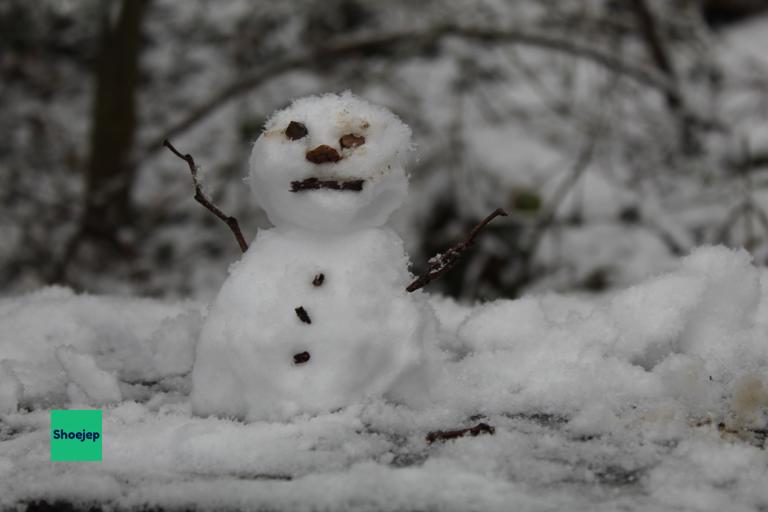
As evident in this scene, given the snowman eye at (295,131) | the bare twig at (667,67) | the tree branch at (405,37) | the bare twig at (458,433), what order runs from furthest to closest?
the bare twig at (667,67) < the tree branch at (405,37) < the snowman eye at (295,131) < the bare twig at (458,433)

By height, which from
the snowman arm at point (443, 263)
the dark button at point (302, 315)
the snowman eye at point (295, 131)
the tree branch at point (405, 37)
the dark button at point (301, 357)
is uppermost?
the tree branch at point (405, 37)

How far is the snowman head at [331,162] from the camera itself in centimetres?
132

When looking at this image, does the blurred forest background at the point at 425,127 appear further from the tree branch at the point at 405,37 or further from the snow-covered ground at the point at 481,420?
the snow-covered ground at the point at 481,420

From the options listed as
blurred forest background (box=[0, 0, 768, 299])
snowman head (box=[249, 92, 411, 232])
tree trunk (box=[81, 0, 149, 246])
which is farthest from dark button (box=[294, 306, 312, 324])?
tree trunk (box=[81, 0, 149, 246])

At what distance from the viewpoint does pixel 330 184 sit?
132 cm

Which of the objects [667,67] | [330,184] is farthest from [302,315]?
[667,67]

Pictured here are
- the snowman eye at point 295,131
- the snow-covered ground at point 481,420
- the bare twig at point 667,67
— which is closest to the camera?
the snow-covered ground at point 481,420

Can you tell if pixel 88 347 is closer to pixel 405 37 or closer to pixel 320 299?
pixel 320 299

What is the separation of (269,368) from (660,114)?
4.93 meters

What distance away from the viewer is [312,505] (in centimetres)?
105

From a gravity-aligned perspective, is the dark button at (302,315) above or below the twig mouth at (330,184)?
below

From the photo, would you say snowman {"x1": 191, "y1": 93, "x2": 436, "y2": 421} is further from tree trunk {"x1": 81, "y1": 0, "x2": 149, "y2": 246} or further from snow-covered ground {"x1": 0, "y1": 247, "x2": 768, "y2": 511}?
tree trunk {"x1": 81, "y1": 0, "x2": 149, "y2": 246}

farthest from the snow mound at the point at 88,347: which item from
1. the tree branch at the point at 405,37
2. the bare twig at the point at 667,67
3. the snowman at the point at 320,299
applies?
the bare twig at the point at 667,67

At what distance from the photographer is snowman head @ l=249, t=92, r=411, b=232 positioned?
1321 millimetres
